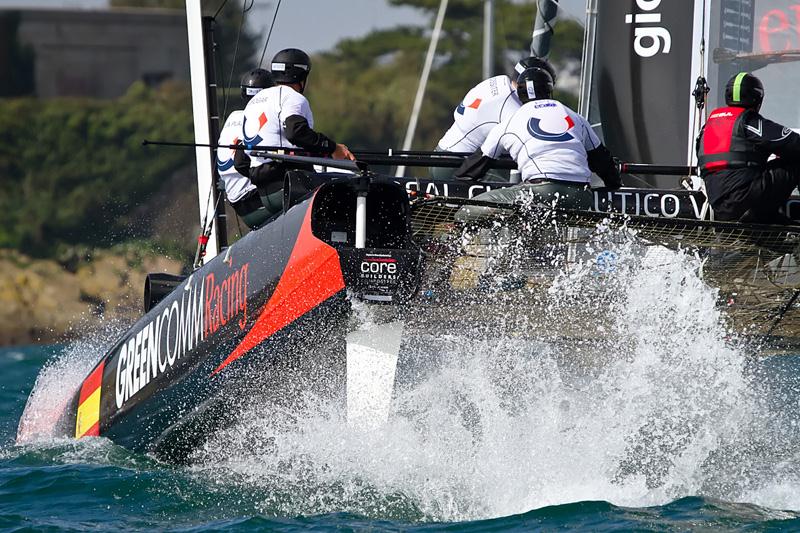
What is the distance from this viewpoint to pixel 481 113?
7.40 m

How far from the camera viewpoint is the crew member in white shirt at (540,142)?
6062 mm

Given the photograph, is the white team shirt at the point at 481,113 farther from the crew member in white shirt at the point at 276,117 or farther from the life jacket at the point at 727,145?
the life jacket at the point at 727,145

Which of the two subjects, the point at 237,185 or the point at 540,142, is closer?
the point at 540,142

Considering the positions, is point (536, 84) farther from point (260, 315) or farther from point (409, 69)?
point (409, 69)

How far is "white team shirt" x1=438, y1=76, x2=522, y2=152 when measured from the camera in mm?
7398

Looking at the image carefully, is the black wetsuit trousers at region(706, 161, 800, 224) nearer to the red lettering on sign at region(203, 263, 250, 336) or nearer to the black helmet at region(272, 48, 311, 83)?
the black helmet at region(272, 48, 311, 83)

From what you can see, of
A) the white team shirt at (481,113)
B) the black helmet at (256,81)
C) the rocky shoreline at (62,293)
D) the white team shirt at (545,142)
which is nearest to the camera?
the white team shirt at (545,142)

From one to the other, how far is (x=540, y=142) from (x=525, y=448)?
1.36 metres

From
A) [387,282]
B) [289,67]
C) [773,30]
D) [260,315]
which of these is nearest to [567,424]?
[387,282]

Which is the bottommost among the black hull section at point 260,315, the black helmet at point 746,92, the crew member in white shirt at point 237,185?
the black hull section at point 260,315

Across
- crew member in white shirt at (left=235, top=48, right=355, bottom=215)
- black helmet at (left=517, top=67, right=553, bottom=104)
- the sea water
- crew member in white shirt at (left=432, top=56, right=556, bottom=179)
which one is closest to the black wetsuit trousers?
the sea water

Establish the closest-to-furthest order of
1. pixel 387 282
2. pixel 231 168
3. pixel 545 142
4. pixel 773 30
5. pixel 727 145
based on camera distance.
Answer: pixel 387 282
pixel 545 142
pixel 727 145
pixel 231 168
pixel 773 30

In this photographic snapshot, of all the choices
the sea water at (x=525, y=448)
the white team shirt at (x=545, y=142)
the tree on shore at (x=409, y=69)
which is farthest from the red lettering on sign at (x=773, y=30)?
the tree on shore at (x=409, y=69)

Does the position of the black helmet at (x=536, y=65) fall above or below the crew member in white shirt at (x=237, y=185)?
above
